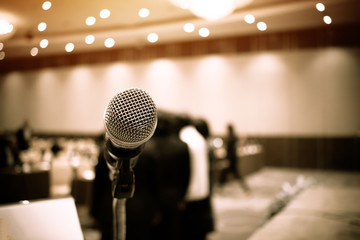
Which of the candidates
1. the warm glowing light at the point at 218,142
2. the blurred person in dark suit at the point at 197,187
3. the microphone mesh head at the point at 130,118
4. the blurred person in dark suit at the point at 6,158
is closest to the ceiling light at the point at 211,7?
the blurred person in dark suit at the point at 197,187

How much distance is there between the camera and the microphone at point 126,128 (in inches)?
28.7

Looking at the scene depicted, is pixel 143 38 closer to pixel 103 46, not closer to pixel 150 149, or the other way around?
pixel 103 46

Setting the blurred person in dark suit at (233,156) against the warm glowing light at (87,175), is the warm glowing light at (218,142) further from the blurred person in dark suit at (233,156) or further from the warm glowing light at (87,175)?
the warm glowing light at (87,175)

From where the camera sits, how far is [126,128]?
0.73m

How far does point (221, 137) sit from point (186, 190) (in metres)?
7.70

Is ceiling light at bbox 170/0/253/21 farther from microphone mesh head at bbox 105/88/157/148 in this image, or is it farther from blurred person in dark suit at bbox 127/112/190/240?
microphone mesh head at bbox 105/88/157/148

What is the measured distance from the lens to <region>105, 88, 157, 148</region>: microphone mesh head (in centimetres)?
73

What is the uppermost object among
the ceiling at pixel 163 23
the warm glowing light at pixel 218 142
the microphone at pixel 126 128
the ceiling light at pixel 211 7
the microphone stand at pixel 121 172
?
the ceiling at pixel 163 23

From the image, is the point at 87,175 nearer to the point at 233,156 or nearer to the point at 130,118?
the point at 233,156

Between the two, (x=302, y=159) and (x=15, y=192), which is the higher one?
(x=15, y=192)

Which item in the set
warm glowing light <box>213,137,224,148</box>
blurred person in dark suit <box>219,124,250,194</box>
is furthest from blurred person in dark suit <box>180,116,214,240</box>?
warm glowing light <box>213,137,224,148</box>

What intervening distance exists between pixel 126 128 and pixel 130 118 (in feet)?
0.07

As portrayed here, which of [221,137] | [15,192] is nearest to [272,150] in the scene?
[221,137]

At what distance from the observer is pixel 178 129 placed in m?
2.81
